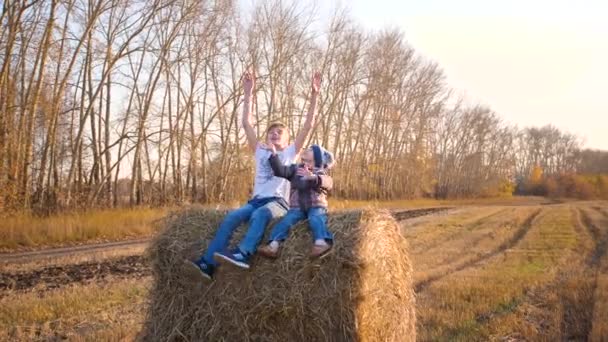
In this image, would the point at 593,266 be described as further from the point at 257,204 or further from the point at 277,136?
the point at 257,204

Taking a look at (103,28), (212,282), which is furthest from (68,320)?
(103,28)

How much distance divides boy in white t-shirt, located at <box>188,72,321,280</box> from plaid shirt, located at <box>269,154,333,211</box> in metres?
0.27

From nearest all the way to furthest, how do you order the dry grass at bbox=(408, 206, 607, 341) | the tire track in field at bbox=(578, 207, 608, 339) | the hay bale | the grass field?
the hay bale < the dry grass at bbox=(408, 206, 607, 341) < the tire track in field at bbox=(578, 207, 608, 339) < the grass field

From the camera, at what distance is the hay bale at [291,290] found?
4766mm

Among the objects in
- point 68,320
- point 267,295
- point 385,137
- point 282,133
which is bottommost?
point 68,320

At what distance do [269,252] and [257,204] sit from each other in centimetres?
70

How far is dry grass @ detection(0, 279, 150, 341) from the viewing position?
19.7ft

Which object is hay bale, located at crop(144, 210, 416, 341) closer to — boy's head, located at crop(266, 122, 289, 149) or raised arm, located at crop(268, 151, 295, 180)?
raised arm, located at crop(268, 151, 295, 180)

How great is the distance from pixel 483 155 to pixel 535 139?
3868cm

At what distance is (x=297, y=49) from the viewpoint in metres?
34.1

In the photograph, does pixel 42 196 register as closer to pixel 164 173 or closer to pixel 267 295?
pixel 164 173

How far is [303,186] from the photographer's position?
16.8 feet

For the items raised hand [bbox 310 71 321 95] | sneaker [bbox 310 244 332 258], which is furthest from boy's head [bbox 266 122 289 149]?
sneaker [bbox 310 244 332 258]

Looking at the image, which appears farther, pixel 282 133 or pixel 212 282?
pixel 282 133
